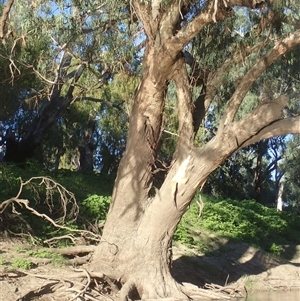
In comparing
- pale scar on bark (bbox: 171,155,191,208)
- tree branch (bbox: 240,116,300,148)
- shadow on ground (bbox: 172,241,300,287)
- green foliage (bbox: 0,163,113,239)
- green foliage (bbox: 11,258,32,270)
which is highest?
tree branch (bbox: 240,116,300,148)

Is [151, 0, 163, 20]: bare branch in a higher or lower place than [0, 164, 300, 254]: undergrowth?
higher

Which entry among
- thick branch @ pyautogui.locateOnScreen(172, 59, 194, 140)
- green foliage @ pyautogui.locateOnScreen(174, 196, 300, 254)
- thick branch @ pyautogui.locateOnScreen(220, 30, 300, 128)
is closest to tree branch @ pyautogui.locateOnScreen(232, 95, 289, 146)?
thick branch @ pyautogui.locateOnScreen(220, 30, 300, 128)

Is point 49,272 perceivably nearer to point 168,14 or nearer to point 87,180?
point 168,14

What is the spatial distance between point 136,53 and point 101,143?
2150 centimetres

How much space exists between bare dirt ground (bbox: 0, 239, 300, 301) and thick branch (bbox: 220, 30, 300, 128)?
11.5ft

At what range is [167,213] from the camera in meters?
11.1

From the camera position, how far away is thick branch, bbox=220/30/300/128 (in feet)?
35.9

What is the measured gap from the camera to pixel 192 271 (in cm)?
1415

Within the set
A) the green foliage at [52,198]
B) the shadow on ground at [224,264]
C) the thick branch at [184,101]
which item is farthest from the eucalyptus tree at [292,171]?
the thick branch at [184,101]

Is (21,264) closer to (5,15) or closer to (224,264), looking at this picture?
(5,15)

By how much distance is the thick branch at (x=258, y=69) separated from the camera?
10.9m

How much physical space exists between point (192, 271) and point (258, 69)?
5.31 meters

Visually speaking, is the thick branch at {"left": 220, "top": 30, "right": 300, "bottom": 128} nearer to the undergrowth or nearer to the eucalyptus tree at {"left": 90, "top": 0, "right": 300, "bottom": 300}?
the eucalyptus tree at {"left": 90, "top": 0, "right": 300, "bottom": 300}

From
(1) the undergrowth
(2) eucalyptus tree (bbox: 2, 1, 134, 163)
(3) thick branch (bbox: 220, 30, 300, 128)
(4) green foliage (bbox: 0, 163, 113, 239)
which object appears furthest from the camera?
(1) the undergrowth
